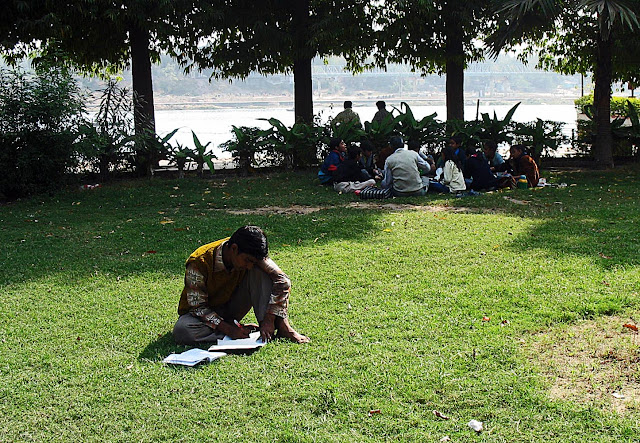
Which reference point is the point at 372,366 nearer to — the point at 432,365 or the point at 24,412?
the point at 432,365

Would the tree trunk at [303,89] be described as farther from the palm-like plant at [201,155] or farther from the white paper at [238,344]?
the white paper at [238,344]

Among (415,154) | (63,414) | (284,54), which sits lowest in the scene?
(63,414)

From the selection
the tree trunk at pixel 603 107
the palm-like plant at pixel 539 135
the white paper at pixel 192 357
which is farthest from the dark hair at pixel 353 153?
the white paper at pixel 192 357

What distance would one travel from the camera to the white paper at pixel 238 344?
5.11 metres

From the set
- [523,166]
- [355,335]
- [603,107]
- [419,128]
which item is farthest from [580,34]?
[355,335]

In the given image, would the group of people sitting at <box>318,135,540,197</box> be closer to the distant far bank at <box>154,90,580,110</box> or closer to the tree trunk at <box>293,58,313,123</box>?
the tree trunk at <box>293,58,313,123</box>

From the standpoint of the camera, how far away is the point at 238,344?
16.9 ft

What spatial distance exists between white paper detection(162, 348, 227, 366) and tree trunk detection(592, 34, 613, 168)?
12956mm

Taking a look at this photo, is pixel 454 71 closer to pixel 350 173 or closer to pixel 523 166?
pixel 523 166

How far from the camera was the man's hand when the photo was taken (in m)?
5.16

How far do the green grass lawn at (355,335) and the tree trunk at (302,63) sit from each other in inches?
292

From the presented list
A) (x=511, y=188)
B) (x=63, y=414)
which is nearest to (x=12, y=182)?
(x=511, y=188)

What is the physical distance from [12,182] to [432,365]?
403 inches

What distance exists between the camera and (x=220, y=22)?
16.4m
